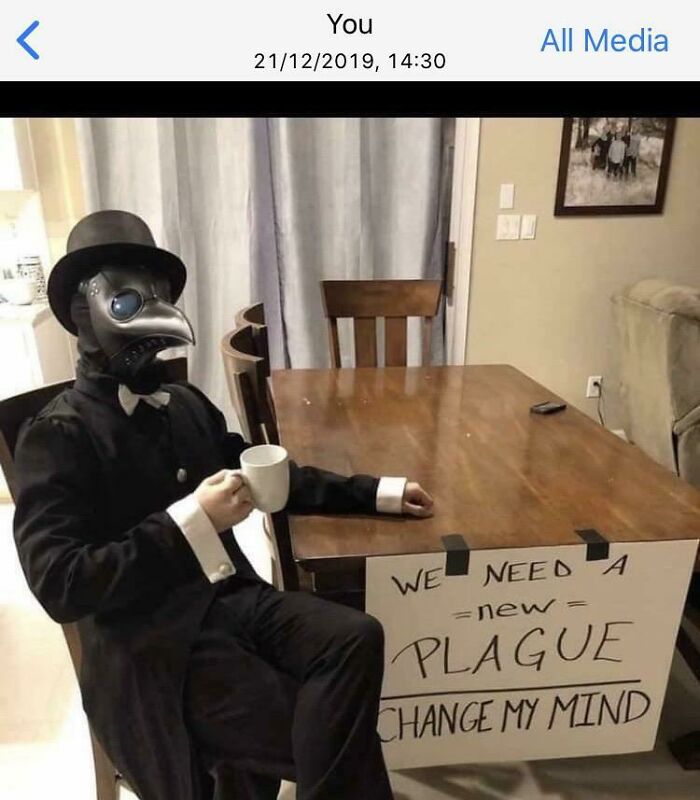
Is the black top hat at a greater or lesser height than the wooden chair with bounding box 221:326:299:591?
greater

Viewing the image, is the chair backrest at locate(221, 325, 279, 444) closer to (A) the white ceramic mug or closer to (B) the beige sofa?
(A) the white ceramic mug

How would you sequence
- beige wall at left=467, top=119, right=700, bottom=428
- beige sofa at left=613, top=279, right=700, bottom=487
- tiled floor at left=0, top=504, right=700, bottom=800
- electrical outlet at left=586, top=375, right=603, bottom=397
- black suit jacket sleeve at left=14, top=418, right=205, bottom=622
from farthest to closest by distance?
electrical outlet at left=586, top=375, right=603, bottom=397 < beige wall at left=467, top=119, right=700, bottom=428 < beige sofa at left=613, top=279, right=700, bottom=487 < tiled floor at left=0, top=504, right=700, bottom=800 < black suit jacket sleeve at left=14, top=418, right=205, bottom=622

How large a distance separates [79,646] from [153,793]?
263 mm

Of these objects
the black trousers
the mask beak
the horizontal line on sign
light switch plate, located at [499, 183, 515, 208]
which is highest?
light switch plate, located at [499, 183, 515, 208]

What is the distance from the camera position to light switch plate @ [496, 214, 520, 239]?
9.05 feet

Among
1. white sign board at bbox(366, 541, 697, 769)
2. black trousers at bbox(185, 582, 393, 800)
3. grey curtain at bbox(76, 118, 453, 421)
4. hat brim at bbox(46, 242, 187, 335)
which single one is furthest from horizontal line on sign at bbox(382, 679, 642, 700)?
grey curtain at bbox(76, 118, 453, 421)

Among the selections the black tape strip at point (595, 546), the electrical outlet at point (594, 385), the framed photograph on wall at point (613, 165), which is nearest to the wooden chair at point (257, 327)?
the black tape strip at point (595, 546)

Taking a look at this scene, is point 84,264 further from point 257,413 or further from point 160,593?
point 160,593

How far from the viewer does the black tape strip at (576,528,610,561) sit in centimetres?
101

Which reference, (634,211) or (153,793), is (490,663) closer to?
(153,793)

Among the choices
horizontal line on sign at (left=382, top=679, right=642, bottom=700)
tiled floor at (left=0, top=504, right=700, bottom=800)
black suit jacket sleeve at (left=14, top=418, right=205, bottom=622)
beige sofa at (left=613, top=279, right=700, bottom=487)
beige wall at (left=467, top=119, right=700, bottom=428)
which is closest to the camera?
black suit jacket sleeve at (left=14, top=418, right=205, bottom=622)

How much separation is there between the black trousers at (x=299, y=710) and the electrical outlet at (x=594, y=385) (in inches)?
91.7

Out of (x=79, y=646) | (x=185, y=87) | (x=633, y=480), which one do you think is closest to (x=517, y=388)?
(x=633, y=480)
